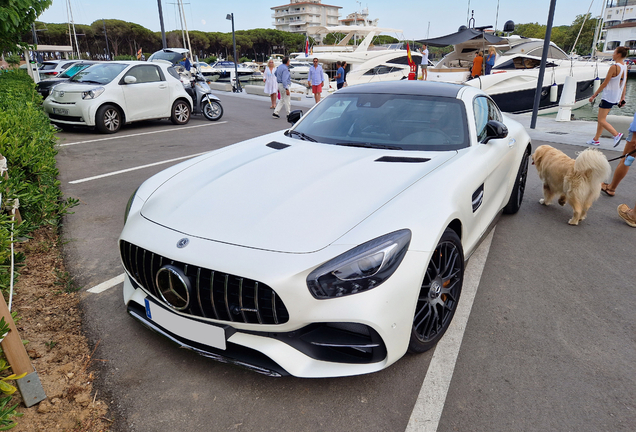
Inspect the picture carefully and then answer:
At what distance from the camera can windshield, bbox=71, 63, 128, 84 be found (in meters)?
10.4

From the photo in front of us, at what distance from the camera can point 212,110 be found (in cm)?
1280

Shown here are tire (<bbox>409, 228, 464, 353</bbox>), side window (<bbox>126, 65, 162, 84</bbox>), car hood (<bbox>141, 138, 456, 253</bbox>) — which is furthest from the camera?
side window (<bbox>126, 65, 162, 84</bbox>)

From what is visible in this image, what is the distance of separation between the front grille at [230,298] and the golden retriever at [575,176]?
3.95 metres

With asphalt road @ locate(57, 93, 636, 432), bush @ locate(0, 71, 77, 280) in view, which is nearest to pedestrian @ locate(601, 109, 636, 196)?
asphalt road @ locate(57, 93, 636, 432)

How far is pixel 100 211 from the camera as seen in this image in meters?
5.15

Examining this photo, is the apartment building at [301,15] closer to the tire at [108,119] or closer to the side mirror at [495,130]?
the tire at [108,119]

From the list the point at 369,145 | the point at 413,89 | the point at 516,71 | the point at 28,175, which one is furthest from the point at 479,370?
the point at 516,71

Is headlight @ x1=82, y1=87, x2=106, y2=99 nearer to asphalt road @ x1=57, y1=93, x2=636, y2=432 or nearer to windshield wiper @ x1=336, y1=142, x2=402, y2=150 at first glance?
asphalt road @ x1=57, y1=93, x2=636, y2=432

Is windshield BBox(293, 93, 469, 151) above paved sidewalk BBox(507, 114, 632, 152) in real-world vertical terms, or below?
above

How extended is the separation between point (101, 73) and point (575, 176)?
407 inches

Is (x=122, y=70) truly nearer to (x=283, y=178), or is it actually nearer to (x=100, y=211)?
(x=100, y=211)

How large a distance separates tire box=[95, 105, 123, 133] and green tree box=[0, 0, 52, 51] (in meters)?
4.52

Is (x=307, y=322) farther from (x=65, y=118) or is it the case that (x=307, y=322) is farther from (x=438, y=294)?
(x=65, y=118)

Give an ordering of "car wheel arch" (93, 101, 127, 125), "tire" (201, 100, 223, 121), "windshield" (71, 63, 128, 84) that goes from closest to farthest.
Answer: "car wheel arch" (93, 101, 127, 125)
"windshield" (71, 63, 128, 84)
"tire" (201, 100, 223, 121)
